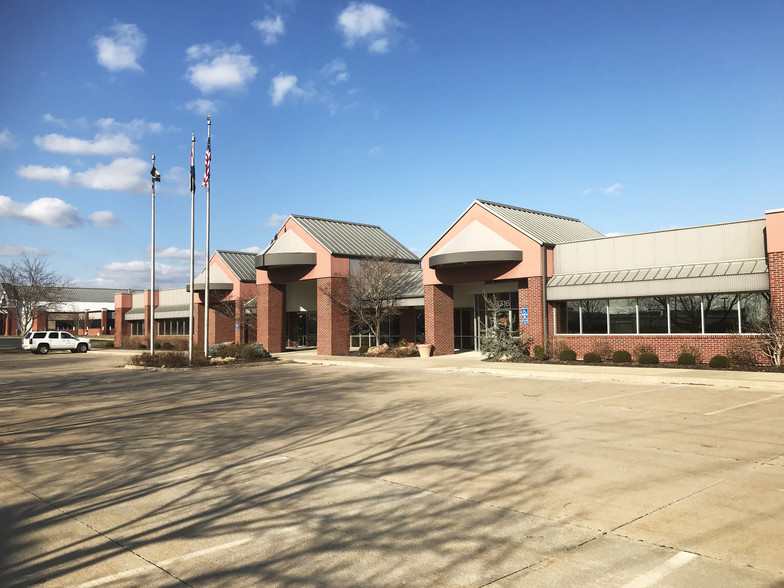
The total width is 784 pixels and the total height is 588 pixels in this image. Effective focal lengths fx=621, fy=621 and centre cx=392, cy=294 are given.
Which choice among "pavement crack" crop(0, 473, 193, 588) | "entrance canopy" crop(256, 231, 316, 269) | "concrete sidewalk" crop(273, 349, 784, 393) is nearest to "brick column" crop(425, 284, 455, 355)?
"concrete sidewalk" crop(273, 349, 784, 393)

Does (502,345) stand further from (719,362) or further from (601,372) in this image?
(719,362)

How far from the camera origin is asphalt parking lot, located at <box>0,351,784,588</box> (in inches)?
200

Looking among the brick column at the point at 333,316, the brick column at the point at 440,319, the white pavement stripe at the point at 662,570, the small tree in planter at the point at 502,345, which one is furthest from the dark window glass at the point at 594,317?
the white pavement stripe at the point at 662,570

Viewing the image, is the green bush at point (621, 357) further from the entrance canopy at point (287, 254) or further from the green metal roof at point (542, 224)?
the entrance canopy at point (287, 254)

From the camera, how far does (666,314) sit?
2572cm

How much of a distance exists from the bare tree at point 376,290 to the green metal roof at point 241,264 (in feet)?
38.0

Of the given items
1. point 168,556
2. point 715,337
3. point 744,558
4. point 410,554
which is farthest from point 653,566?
point 715,337

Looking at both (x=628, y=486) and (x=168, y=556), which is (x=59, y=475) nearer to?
(x=168, y=556)

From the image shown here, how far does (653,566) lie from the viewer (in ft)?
16.4

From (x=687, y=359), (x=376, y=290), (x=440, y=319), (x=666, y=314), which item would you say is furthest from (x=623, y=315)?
(x=376, y=290)

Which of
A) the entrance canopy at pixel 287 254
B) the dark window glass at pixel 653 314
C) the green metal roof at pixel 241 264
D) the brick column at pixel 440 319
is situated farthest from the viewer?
the green metal roof at pixel 241 264

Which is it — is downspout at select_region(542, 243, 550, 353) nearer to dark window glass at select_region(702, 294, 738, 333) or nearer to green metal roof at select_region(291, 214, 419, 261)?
dark window glass at select_region(702, 294, 738, 333)

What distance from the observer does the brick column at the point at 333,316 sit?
36375mm

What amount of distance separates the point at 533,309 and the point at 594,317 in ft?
9.25
